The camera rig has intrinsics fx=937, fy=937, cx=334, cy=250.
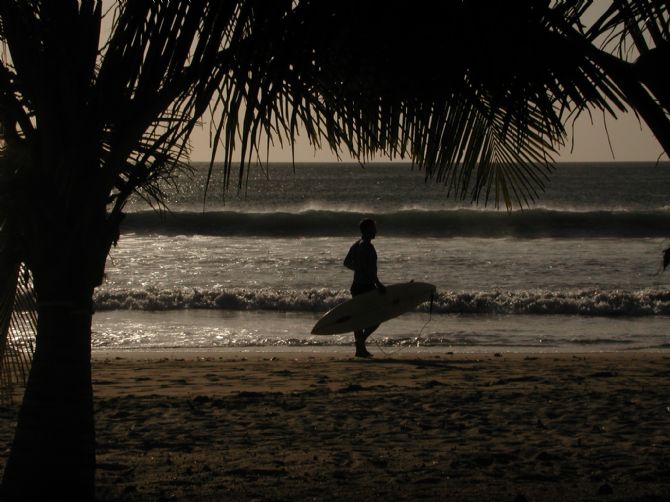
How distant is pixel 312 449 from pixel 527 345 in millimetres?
7757

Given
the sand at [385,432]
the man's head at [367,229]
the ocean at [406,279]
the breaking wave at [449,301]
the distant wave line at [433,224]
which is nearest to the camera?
the sand at [385,432]

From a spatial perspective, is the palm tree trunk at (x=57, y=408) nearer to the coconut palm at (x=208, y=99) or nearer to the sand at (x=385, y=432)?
the coconut palm at (x=208, y=99)

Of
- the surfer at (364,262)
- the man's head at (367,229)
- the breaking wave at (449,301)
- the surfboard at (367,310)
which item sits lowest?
the breaking wave at (449,301)

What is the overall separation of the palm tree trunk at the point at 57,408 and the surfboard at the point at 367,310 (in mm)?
6559

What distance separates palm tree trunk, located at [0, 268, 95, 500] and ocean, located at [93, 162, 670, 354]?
2.28 feet

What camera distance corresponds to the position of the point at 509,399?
7.07 metres

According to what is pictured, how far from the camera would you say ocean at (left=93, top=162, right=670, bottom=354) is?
1322cm

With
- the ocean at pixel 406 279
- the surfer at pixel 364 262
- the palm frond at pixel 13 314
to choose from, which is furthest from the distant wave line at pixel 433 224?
the palm frond at pixel 13 314

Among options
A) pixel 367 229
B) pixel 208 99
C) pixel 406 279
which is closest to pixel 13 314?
pixel 208 99

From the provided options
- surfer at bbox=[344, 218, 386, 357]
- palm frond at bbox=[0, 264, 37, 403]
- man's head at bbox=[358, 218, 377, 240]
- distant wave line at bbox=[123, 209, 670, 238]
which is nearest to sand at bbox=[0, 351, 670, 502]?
palm frond at bbox=[0, 264, 37, 403]

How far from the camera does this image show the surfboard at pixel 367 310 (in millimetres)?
10445

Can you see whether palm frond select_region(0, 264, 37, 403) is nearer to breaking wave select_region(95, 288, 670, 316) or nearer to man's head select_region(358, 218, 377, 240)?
man's head select_region(358, 218, 377, 240)

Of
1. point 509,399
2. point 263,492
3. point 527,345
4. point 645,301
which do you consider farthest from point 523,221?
point 263,492

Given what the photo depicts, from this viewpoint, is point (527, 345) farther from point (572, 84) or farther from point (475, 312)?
point (572, 84)
